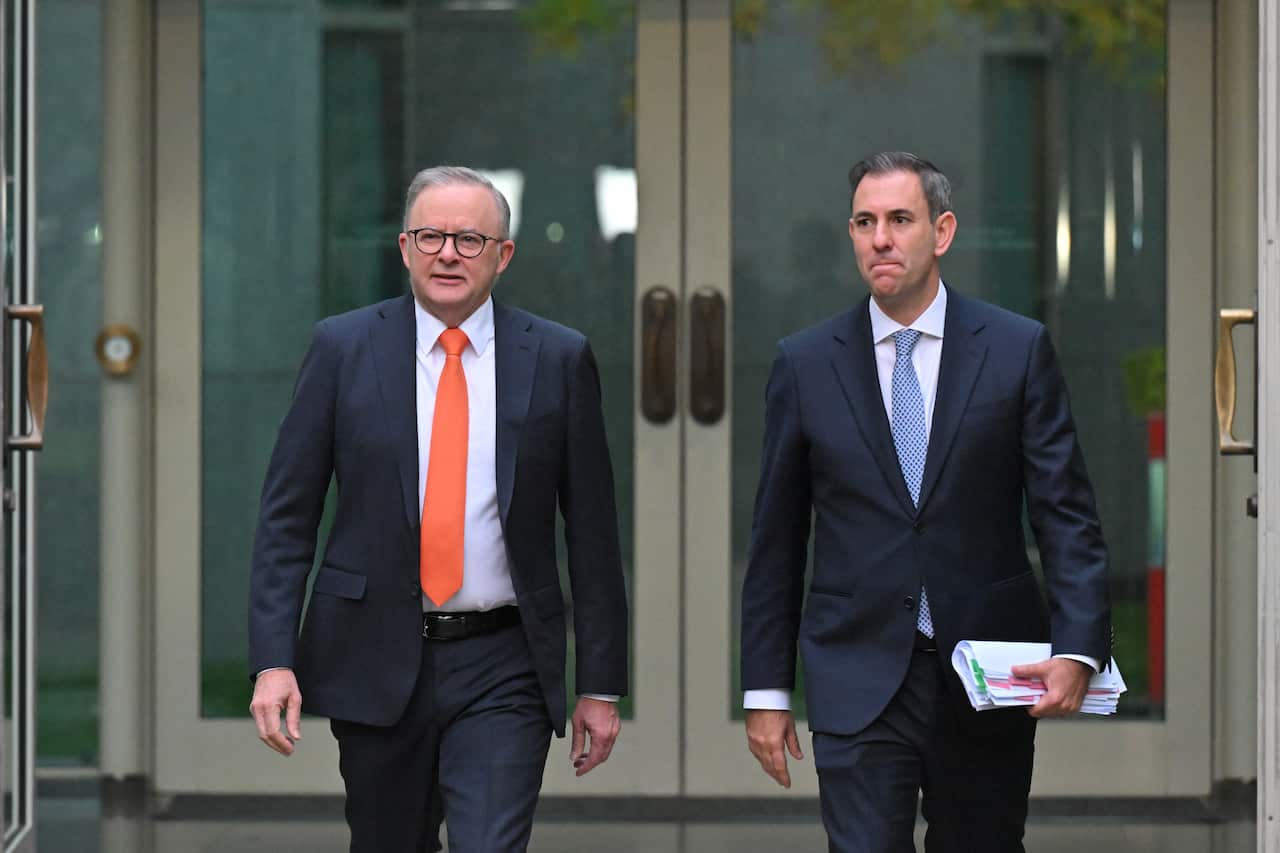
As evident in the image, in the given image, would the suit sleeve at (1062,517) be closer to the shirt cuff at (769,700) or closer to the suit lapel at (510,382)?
the shirt cuff at (769,700)

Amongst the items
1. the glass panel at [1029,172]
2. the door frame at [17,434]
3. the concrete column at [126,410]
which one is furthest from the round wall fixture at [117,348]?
the glass panel at [1029,172]

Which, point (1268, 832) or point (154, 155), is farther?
point (154, 155)

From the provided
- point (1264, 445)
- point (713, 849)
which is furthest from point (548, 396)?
point (713, 849)

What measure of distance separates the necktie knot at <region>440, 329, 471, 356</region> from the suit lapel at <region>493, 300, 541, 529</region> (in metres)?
0.06

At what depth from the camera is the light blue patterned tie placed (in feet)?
12.2

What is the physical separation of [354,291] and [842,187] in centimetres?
152

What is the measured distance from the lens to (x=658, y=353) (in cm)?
641

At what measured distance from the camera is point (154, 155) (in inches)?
257

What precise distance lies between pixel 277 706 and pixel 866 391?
1.18 m

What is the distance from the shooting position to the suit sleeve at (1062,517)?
3631mm

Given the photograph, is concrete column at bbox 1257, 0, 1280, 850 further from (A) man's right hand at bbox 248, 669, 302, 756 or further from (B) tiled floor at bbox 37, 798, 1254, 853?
(B) tiled floor at bbox 37, 798, 1254, 853

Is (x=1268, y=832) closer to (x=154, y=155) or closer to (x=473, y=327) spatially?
(x=473, y=327)

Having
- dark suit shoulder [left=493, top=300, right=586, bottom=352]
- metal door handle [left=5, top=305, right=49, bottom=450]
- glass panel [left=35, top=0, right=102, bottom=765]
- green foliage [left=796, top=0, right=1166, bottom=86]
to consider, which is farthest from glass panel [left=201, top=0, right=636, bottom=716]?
dark suit shoulder [left=493, top=300, right=586, bottom=352]

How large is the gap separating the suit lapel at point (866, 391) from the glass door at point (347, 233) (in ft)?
8.50
